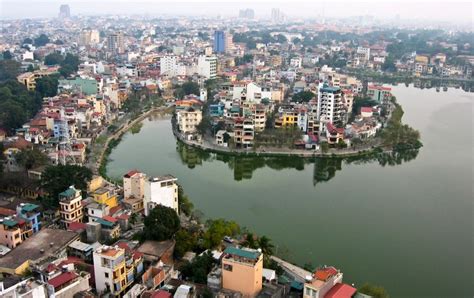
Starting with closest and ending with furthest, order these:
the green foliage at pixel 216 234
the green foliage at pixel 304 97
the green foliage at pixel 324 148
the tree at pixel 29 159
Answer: the green foliage at pixel 216 234 < the tree at pixel 29 159 < the green foliage at pixel 324 148 < the green foliage at pixel 304 97

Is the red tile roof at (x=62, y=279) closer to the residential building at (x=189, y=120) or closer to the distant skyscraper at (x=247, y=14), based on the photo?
the residential building at (x=189, y=120)

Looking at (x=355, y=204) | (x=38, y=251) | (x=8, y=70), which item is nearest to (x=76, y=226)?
(x=38, y=251)

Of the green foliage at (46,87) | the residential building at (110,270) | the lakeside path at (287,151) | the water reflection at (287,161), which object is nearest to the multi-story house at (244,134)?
the lakeside path at (287,151)

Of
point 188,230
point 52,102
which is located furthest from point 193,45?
point 188,230

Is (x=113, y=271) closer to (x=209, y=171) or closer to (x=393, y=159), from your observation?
(x=209, y=171)

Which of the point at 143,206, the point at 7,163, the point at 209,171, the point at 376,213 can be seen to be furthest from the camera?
the point at 209,171

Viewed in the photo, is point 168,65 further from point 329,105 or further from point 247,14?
→ point 247,14
